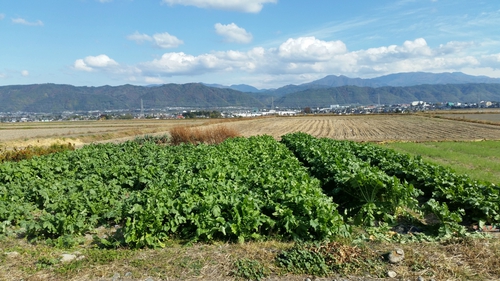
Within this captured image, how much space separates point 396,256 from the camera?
5703 mm

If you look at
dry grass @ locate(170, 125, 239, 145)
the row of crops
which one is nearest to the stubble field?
dry grass @ locate(170, 125, 239, 145)

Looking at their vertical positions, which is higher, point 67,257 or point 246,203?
point 246,203

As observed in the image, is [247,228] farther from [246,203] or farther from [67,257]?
[67,257]

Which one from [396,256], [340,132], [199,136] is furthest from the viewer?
[340,132]

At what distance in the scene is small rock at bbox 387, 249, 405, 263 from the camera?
5633 millimetres

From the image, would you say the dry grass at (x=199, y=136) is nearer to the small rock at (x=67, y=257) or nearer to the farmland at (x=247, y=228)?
the farmland at (x=247, y=228)

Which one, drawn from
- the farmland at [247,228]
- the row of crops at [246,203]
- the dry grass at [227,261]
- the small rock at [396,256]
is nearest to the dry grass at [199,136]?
the row of crops at [246,203]

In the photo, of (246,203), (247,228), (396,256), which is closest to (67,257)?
(247,228)

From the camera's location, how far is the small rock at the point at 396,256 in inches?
222

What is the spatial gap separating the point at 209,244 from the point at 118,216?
8.52 feet

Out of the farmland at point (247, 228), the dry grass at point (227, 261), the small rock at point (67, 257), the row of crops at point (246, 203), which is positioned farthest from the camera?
the row of crops at point (246, 203)

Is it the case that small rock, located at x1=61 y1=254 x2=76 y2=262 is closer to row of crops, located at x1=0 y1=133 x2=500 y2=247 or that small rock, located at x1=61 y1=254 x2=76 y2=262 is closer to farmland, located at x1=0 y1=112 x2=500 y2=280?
farmland, located at x1=0 y1=112 x2=500 y2=280

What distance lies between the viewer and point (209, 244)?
258 inches

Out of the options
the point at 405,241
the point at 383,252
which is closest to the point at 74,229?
the point at 383,252
